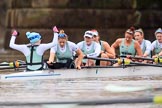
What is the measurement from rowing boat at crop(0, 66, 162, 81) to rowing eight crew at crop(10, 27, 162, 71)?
0.12 metres

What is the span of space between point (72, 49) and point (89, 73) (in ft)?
1.52

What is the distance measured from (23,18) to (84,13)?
1.79 meters

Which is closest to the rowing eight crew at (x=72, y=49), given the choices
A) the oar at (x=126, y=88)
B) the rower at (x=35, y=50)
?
the rower at (x=35, y=50)

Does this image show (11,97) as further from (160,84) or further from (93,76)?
(93,76)

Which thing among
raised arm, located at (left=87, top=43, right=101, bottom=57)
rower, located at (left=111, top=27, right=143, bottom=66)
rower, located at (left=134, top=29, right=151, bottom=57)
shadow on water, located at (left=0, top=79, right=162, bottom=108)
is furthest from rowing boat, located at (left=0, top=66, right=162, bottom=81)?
rower, located at (left=134, top=29, right=151, bottom=57)

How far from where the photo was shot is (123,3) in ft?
52.7

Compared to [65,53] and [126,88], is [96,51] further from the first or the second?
[126,88]

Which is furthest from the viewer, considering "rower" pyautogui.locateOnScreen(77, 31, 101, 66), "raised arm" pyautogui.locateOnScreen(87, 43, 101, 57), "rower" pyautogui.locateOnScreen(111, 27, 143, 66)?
"rower" pyautogui.locateOnScreen(111, 27, 143, 66)

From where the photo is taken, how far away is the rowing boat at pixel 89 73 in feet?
26.6

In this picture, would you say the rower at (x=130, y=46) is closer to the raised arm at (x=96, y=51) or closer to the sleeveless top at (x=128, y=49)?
the sleeveless top at (x=128, y=49)

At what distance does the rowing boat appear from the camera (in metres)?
8.11

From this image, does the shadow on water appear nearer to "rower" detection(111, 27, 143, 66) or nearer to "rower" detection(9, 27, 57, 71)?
Result: "rower" detection(9, 27, 57, 71)

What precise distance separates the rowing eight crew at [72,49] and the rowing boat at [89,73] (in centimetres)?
12

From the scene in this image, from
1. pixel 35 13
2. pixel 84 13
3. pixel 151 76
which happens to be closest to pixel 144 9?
pixel 84 13
